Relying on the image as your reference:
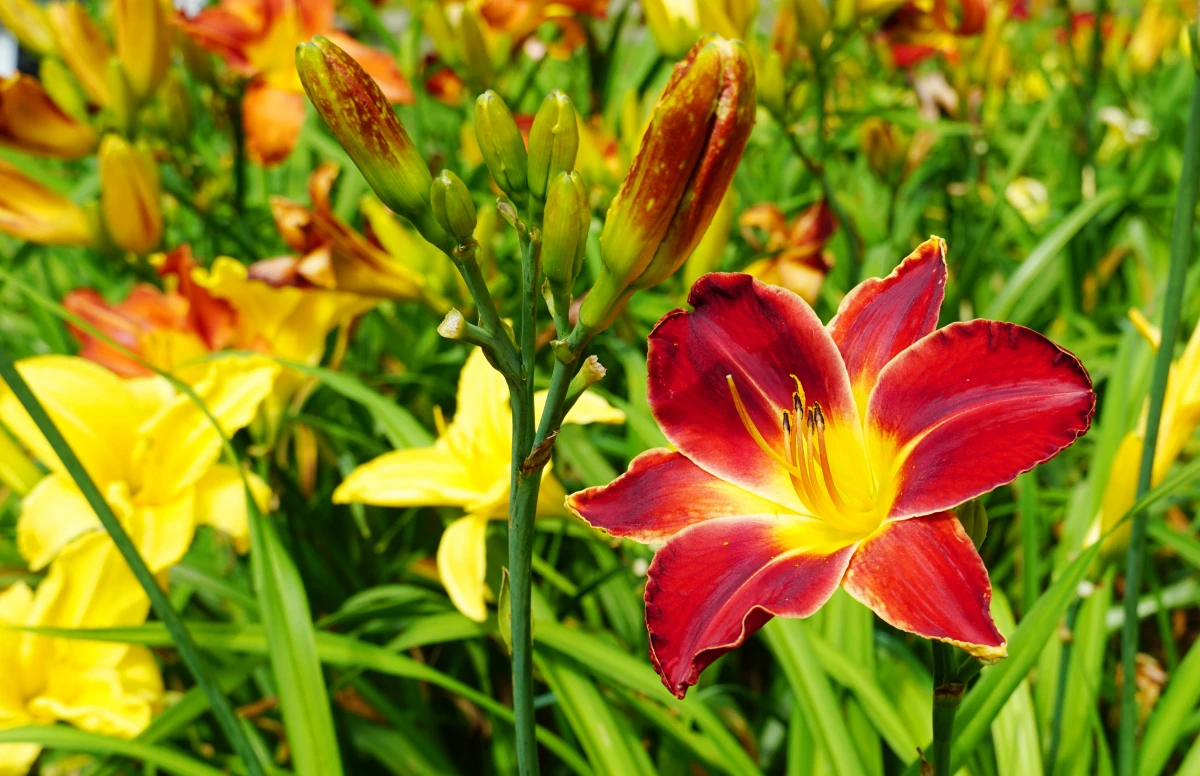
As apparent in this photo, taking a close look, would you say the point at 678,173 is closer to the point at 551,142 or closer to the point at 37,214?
the point at 551,142

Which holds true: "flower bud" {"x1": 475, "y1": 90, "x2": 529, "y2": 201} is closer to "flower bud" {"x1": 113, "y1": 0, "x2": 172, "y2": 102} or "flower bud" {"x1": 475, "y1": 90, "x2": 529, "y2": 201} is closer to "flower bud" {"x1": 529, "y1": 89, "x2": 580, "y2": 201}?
"flower bud" {"x1": 529, "y1": 89, "x2": 580, "y2": 201}

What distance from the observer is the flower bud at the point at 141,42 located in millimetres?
1376

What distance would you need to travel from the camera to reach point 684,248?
0.57 m

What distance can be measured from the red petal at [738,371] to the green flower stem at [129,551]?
1.40ft

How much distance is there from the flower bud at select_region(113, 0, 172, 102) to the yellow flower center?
46.2 inches

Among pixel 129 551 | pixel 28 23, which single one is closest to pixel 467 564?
pixel 129 551

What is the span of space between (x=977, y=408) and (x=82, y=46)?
141 cm

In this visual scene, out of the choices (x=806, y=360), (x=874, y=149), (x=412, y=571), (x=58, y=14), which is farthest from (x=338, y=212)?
(x=806, y=360)

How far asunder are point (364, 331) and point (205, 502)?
2.68 ft

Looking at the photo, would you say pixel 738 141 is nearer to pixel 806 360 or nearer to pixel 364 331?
pixel 806 360

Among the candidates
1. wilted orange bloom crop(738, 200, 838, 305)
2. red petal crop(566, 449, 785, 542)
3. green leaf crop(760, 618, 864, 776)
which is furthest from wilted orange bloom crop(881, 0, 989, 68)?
red petal crop(566, 449, 785, 542)

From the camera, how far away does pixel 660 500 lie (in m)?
0.63

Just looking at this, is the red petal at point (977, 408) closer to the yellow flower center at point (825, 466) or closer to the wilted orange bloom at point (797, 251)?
the yellow flower center at point (825, 466)

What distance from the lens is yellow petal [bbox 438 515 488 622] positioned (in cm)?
90
